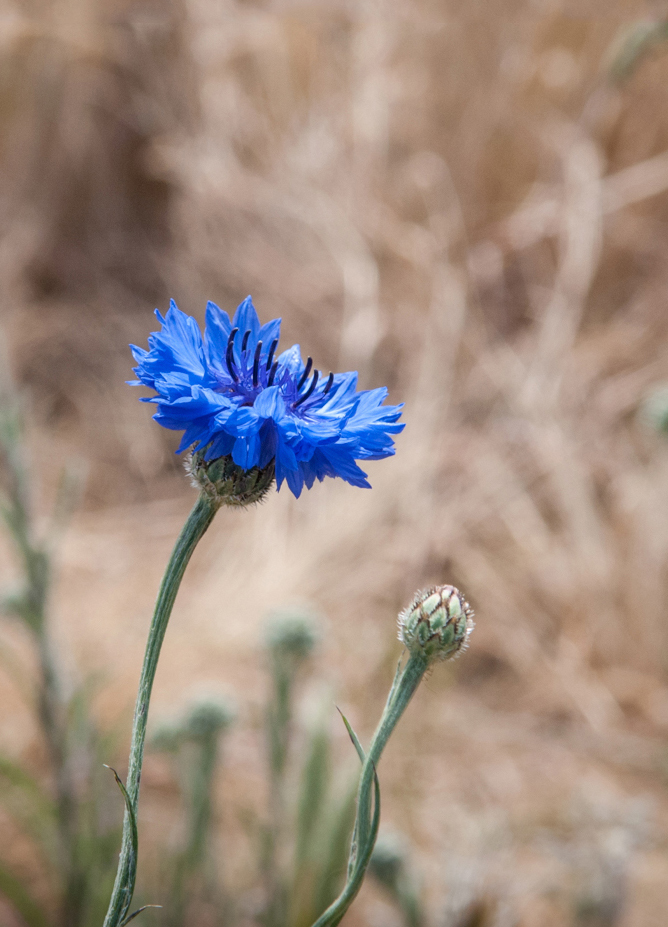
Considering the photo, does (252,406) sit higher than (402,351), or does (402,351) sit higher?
(402,351)

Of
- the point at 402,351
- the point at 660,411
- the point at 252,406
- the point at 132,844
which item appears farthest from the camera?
the point at 402,351

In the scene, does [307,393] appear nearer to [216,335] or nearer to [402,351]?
[216,335]

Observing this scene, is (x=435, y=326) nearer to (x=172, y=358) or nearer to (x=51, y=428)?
(x=51, y=428)

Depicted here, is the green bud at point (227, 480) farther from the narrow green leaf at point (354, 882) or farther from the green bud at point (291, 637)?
the green bud at point (291, 637)

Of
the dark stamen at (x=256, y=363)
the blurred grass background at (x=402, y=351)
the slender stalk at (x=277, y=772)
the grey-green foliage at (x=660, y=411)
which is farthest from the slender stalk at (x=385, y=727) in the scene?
the grey-green foliage at (x=660, y=411)

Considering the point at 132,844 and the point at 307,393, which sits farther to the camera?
the point at 307,393

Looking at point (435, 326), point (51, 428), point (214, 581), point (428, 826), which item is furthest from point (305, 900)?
point (51, 428)

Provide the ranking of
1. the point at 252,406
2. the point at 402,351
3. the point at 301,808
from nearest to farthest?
1. the point at 252,406
2. the point at 301,808
3. the point at 402,351

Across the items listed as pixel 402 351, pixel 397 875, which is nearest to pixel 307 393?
pixel 397 875
